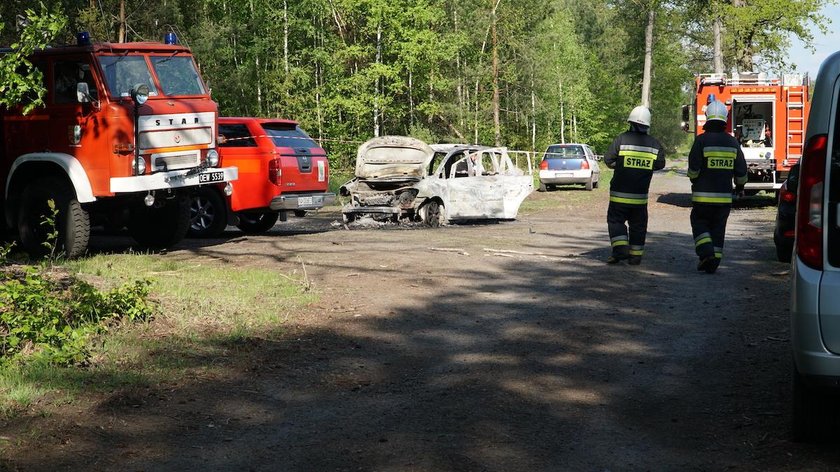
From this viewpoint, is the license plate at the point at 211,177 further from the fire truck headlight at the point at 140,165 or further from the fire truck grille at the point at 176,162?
the fire truck headlight at the point at 140,165

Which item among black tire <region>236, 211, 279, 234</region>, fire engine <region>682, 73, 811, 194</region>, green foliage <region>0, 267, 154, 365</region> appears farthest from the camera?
fire engine <region>682, 73, 811, 194</region>

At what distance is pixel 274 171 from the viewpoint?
15977 mm

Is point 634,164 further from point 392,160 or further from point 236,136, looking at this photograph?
point 392,160

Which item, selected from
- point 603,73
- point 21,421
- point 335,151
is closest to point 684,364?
point 21,421

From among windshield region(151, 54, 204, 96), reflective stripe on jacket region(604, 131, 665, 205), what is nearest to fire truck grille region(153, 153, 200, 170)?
windshield region(151, 54, 204, 96)

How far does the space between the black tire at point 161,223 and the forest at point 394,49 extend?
2315 cm

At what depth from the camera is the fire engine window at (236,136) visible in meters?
16.0

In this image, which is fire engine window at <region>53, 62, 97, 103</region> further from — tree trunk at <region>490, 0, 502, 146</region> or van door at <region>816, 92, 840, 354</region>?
tree trunk at <region>490, 0, 502, 146</region>

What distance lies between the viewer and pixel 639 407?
6016 millimetres

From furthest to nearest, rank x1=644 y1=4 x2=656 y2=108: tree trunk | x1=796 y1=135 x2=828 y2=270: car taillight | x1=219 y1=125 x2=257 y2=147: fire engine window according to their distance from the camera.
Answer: x1=644 y1=4 x2=656 y2=108: tree trunk
x1=219 y1=125 x2=257 y2=147: fire engine window
x1=796 y1=135 x2=828 y2=270: car taillight

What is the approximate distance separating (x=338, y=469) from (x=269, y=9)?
44.5m

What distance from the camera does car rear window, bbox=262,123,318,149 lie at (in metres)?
16.3

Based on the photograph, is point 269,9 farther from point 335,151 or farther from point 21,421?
point 21,421

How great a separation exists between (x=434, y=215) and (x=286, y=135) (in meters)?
3.70
